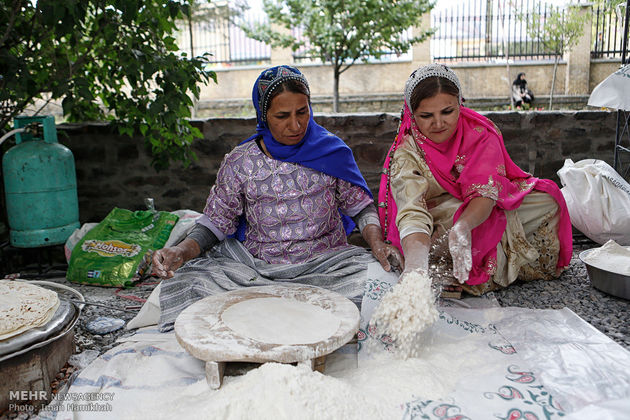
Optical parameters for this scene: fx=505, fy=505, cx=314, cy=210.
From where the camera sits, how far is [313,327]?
5.75 feet

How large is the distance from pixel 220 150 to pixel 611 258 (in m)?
2.82

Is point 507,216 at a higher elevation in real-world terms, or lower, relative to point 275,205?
lower

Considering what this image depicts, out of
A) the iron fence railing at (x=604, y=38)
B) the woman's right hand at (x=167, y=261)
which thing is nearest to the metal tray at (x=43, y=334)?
the woman's right hand at (x=167, y=261)

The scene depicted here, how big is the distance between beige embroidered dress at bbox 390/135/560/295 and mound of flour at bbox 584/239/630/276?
7.2 inches

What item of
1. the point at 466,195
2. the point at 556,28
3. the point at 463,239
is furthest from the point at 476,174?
the point at 556,28

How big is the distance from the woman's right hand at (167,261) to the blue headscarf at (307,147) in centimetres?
66

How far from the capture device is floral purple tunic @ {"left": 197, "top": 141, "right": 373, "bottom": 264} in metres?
2.45

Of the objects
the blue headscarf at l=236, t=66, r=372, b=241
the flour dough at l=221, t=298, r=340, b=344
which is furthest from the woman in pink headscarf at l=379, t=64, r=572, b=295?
the flour dough at l=221, t=298, r=340, b=344

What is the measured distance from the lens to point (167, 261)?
7.41ft

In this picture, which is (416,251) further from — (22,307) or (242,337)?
(22,307)

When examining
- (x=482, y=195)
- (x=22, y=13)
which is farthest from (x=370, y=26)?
(x=482, y=195)

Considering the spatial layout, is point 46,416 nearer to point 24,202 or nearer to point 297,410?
point 297,410

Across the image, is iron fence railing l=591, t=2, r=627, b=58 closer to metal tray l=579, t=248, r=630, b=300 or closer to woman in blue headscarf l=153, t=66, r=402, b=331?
metal tray l=579, t=248, r=630, b=300

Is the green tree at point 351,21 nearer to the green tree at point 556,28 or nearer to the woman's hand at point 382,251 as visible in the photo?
the green tree at point 556,28
